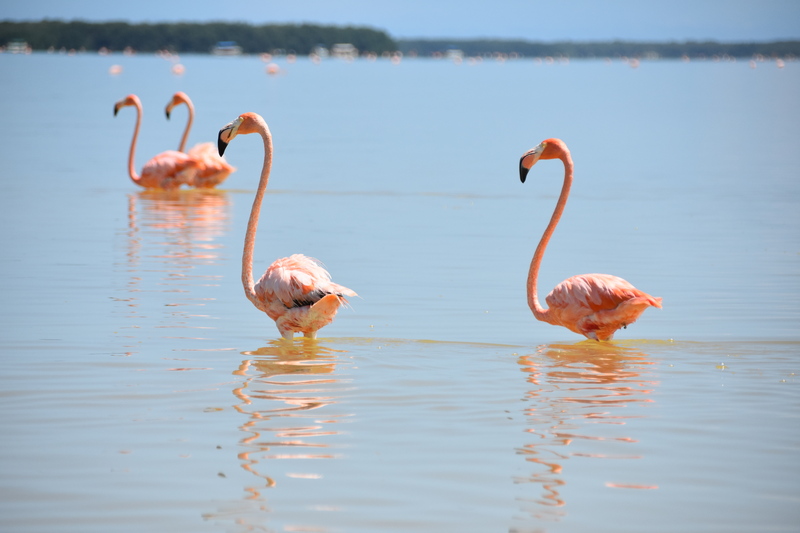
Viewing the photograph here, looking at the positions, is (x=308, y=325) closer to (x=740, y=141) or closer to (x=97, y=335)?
(x=97, y=335)

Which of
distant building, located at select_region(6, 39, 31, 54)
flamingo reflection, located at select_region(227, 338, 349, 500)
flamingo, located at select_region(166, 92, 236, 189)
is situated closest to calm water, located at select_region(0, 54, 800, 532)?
flamingo reflection, located at select_region(227, 338, 349, 500)

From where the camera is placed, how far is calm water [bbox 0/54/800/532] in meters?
4.91

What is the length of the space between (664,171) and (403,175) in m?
4.98

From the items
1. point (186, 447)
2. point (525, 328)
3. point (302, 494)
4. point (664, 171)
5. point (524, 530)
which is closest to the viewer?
point (524, 530)

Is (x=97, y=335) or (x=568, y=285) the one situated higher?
(x=568, y=285)

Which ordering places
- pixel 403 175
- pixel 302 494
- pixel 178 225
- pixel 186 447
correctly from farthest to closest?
pixel 403 175 → pixel 178 225 → pixel 186 447 → pixel 302 494

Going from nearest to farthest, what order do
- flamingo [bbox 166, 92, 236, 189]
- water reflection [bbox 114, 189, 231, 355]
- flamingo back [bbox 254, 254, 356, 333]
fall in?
flamingo back [bbox 254, 254, 356, 333]
water reflection [bbox 114, 189, 231, 355]
flamingo [bbox 166, 92, 236, 189]

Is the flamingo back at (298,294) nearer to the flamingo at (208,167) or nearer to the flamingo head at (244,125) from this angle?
the flamingo head at (244,125)

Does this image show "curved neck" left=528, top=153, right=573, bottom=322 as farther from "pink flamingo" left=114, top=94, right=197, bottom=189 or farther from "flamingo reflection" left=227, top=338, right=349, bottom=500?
"pink flamingo" left=114, top=94, right=197, bottom=189

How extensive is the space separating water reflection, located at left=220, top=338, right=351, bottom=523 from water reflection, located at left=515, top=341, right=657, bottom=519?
1.02 metres

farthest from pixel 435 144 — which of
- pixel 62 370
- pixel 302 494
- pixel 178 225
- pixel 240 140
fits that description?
pixel 302 494

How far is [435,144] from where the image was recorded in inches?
1065

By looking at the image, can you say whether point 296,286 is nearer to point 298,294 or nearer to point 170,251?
point 298,294

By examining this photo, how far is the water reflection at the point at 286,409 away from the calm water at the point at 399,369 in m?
0.02
